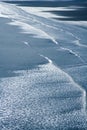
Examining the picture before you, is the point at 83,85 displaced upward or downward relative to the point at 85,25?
upward

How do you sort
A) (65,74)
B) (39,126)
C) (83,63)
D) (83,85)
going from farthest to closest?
(83,63) < (65,74) < (83,85) < (39,126)

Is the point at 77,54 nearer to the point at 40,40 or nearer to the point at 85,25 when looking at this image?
the point at 40,40

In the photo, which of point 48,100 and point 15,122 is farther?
point 48,100

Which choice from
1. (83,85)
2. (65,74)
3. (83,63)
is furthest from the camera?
(83,63)

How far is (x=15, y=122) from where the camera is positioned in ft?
15.0

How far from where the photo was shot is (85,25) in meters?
13.4

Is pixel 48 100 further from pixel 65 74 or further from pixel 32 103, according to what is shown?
pixel 65 74

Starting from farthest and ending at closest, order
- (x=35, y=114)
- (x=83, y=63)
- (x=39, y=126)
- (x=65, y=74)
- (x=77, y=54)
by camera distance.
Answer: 1. (x=77, y=54)
2. (x=83, y=63)
3. (x=65, y=74)
4. (x=35, y=114)
5. (x=39, y=126)

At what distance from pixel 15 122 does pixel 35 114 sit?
0.36 metres

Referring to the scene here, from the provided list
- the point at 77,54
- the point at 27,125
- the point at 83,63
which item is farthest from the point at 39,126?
the point at 77,54

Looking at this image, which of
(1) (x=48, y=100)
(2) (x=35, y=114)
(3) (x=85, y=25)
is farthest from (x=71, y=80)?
(3) (x=85, y=25)

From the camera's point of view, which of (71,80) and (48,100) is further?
(71,80)

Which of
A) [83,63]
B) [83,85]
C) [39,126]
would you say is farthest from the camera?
[83,63]

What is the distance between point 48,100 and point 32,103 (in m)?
0.26
